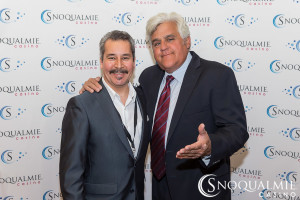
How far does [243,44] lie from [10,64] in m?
2.35

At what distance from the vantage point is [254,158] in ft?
11.1

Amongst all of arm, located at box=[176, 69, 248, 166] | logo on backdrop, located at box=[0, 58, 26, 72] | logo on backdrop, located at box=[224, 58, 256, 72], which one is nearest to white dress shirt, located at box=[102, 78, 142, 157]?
arm, located at box=[176, 69, 248, 166]

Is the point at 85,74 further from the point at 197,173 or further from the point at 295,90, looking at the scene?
the point at 295,90

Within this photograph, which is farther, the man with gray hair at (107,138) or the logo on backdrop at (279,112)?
the logo on backdrop at (279,112)

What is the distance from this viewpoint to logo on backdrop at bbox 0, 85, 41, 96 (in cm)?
302

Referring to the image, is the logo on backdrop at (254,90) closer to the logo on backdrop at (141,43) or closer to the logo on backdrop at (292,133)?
the logo on backdrop at (292,133)

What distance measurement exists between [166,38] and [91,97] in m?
0.81

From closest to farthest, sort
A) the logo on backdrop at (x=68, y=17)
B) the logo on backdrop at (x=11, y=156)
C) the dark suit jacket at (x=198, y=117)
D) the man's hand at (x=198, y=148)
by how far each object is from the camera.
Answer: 1. the man's hand at (x=198, y=148)
2. the dark suit jacket at (x=198, y=117)
3. the logo on backdrop at (x=68, y=17)
4. the logo on backdrop at (x=11, y=156)

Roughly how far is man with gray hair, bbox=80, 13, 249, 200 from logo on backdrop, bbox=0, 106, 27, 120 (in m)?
1.15

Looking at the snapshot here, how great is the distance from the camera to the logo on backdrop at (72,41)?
3090 millimetres

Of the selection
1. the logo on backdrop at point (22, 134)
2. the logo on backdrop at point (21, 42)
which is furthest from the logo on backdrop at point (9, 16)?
the logo on backdrop at point (22, 134)

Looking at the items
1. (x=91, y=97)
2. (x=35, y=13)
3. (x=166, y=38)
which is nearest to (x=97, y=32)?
(x=35, y=13)

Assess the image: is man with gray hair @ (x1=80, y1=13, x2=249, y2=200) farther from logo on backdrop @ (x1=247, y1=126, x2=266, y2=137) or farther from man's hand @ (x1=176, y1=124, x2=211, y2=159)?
logo on backdrop @ (x1=247, y1=126, x2=266, y2=137)

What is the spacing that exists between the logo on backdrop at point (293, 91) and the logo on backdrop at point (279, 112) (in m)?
0.16
